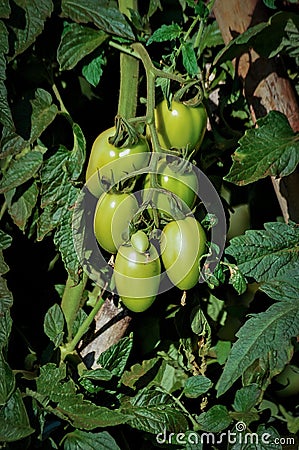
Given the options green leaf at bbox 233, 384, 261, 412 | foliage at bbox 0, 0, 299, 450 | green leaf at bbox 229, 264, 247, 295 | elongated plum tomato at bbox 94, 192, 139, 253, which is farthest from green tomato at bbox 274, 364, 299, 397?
elongated plum tomato at bbox 94, 192, 139, 253

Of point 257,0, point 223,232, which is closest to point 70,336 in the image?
point 223,232

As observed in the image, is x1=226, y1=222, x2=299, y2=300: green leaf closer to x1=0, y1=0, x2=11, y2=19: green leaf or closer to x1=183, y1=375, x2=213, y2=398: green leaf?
x1=183, y1=375, x2=213, y2=398: green leaf

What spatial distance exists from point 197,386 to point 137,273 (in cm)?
22

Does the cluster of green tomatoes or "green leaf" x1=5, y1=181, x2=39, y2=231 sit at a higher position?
the cluster of green tomatoes

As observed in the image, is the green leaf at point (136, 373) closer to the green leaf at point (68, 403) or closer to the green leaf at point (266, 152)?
the green leaf at point (68, 403)

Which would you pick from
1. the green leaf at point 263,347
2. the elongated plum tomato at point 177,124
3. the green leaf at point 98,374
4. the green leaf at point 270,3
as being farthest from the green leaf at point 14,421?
the green leaf at point 270,3

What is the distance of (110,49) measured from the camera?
92 centimetres

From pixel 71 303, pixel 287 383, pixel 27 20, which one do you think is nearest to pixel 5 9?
pixel 27 20

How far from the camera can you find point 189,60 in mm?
824

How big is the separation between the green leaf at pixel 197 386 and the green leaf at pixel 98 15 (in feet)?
1.40

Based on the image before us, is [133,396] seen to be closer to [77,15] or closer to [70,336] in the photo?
[70,336]

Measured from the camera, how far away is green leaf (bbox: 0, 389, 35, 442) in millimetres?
701

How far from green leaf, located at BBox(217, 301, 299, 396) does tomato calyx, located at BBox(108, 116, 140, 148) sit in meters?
0.23

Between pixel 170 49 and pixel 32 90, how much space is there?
192mm
